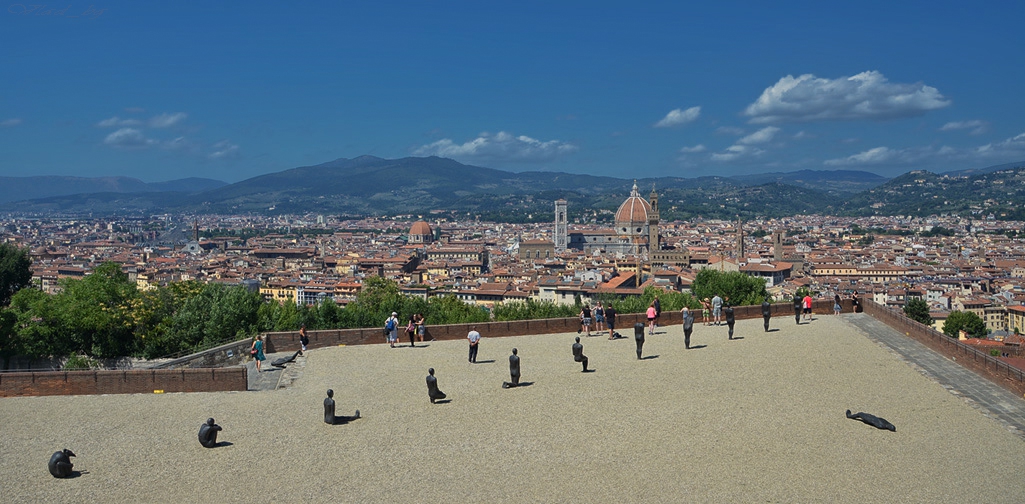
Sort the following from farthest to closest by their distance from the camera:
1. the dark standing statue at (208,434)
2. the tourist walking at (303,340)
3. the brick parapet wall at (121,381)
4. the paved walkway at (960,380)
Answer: the tourist walking at (303,340) < the brick parapet wall at (121,381) < the paved walkway at (960,380) < the dark standing statue at (208,434)

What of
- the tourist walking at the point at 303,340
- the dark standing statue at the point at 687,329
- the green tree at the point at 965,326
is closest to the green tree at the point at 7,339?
the tourist walking at the point at 303,340

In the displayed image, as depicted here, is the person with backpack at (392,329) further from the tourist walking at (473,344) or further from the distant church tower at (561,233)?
the distant church tower at (561,233)

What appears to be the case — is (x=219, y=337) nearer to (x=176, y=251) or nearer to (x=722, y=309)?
(x=722, y=309)

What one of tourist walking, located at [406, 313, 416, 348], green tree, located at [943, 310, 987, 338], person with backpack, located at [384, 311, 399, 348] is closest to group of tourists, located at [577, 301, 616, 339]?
tourist walking, located at [406, 313, 416, 348]

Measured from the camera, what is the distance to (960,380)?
10.2 m

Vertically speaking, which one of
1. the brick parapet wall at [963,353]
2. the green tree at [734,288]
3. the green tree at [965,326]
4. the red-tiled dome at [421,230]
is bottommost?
the green tree at [965,326]

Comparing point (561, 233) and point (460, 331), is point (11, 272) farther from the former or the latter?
point (561, 233)

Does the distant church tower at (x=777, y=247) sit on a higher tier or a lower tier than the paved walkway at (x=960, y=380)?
lower

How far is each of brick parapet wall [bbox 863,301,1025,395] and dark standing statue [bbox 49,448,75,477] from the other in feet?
29.6

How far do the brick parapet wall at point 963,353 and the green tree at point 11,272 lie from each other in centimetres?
2093

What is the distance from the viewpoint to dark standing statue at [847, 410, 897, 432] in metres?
8.07

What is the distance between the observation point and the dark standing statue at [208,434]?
7.42m

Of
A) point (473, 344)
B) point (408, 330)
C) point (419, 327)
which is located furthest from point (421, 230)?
point (473, 344)

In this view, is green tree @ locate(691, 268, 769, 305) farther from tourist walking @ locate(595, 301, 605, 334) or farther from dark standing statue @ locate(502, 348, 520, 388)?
dark standing statue @ locate(502, 348, 520, 388)
